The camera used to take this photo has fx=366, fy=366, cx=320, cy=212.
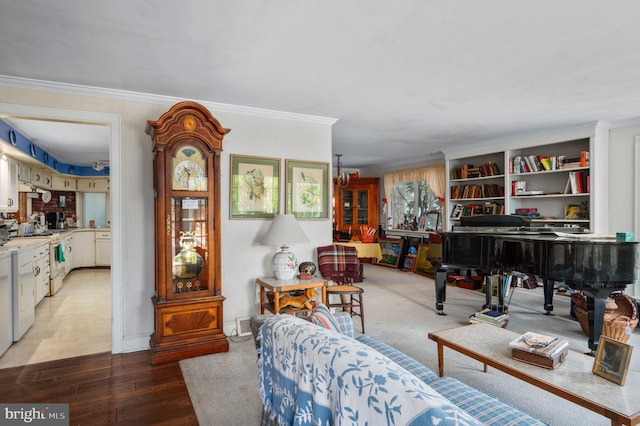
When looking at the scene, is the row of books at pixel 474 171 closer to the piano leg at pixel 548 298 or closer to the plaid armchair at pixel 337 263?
the piano leg at pixel 548 298

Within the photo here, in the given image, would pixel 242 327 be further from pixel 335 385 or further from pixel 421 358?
pixel 335 385

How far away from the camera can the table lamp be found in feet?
11.9

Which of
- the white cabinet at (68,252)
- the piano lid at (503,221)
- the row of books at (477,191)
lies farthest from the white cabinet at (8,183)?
the row of books at (477,191)

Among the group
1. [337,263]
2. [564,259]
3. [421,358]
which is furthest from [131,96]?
[564,259]

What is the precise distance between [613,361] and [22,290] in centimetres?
491

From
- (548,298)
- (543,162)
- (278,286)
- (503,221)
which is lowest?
(548,298)

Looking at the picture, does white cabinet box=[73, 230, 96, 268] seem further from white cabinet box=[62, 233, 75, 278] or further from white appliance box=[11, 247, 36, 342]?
white appliance box=[11, 247, 36, 342]

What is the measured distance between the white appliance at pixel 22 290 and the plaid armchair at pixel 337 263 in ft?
9.97

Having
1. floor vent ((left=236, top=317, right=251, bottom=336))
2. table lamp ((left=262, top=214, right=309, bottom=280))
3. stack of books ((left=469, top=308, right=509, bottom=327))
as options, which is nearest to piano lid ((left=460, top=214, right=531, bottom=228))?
stack of books ((left=469, top=308, right=509, bottom=327))

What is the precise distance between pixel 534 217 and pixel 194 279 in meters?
4.97

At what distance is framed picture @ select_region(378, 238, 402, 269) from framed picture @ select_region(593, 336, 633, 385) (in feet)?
20.0

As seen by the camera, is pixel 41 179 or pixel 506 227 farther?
pixel 41 179

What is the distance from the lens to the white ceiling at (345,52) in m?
2.02

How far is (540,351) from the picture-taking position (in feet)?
6.84
